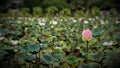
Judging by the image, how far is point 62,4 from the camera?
1002 centimetres

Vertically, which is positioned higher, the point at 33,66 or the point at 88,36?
the point at 88,36

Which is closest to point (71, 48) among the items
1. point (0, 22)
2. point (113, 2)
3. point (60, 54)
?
point (60, 54)

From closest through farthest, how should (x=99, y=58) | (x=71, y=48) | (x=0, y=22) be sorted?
(x=99, y=58) < (x=71, y=48) < (x=0, y=22)

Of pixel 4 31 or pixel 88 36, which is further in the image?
pixel 4 31

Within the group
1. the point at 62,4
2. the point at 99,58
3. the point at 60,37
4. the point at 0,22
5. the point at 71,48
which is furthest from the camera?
the point at 62,4

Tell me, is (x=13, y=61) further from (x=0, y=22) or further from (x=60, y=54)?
(x=0, y=22)

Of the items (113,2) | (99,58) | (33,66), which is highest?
(99,58)

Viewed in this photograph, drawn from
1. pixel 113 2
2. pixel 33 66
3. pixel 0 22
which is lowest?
pixel 113 2

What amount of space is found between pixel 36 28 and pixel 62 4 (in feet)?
21.5

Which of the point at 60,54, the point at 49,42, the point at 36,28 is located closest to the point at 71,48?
the point at 49,42

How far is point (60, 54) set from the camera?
2.07 meters

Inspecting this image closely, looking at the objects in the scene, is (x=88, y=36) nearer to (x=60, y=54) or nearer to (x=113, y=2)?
(x=60, y=54)

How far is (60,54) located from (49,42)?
507 mm

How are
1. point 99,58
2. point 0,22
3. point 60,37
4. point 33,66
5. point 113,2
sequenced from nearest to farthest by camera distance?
point 99,58
point 33,66
point 60,37
point 0,22
point 113,2
